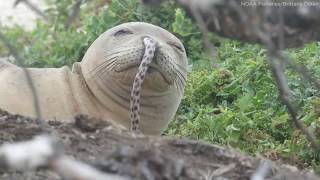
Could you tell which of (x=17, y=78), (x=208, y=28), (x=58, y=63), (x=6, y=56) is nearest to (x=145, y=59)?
(x=17, y=78)

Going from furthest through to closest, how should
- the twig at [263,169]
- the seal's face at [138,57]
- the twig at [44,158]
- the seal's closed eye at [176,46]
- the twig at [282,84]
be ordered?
the seal's closed eye at [176,46] < the seal's face at [138,57] < the twig at [263,169] < the twig at [282,84] < the twig at [44,158]

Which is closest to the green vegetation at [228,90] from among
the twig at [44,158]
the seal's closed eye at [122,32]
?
the seal's closed eye at [122,32]

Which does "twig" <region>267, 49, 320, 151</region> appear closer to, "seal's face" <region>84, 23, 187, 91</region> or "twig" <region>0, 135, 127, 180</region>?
"twig" <region>0, 135, 127, 180</region>

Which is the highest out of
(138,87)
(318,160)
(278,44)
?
(278,44)

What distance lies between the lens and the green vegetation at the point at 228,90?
5.53 metres

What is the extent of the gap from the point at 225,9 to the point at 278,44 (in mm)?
179

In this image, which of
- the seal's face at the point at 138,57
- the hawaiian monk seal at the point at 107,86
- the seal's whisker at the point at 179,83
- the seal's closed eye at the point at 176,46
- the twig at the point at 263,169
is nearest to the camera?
the twig at the point at 263,169

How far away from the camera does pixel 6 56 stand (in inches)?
352

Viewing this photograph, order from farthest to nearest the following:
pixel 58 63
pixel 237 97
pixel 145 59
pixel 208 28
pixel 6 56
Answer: pixel 6 56
pixel 58 63
pixel 237 97
pixel 145 59
pixel 208 28

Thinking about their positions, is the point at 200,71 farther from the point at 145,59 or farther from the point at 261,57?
the point at 145,59

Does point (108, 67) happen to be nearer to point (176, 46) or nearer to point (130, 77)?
point (130, 77)

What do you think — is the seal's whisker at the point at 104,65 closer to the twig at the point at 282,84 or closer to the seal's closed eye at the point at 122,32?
the seal's closed eye at the point at 122,32

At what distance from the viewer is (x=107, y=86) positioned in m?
5.50

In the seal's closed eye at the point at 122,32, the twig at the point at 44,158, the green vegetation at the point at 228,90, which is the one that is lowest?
the green vegetation at the point at 228,90
